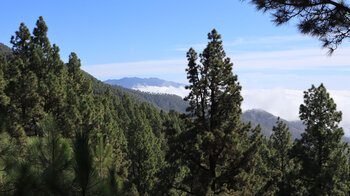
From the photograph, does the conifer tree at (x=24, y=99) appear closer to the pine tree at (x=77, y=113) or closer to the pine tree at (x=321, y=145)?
the pine tree at (x=77, y=113)

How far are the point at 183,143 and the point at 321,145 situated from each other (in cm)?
935

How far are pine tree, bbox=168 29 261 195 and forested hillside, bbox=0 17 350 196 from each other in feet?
0.17

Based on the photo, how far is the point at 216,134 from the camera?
43.8ft

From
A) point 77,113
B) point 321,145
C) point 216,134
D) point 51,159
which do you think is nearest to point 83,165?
point 51,159

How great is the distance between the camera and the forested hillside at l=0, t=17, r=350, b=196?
4117mm

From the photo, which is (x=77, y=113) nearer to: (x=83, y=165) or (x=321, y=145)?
(x=321, y=145)

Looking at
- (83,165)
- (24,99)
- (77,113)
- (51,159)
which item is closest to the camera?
(83,165)

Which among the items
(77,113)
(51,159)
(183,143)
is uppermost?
(51,159)

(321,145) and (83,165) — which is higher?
(83,165)

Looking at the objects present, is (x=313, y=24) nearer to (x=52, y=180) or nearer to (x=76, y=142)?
(x=76, y=142)

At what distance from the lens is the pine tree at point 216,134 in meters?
13.1

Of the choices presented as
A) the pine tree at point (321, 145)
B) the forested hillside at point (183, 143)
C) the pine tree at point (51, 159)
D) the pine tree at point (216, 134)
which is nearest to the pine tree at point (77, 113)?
the forested hillside at point (183, 143)

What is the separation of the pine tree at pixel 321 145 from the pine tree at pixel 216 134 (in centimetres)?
489

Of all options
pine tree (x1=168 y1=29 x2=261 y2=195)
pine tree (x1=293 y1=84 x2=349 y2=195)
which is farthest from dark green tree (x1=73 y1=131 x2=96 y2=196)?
pine tree (x1=293 y1=84 x2=349 y2=195)
